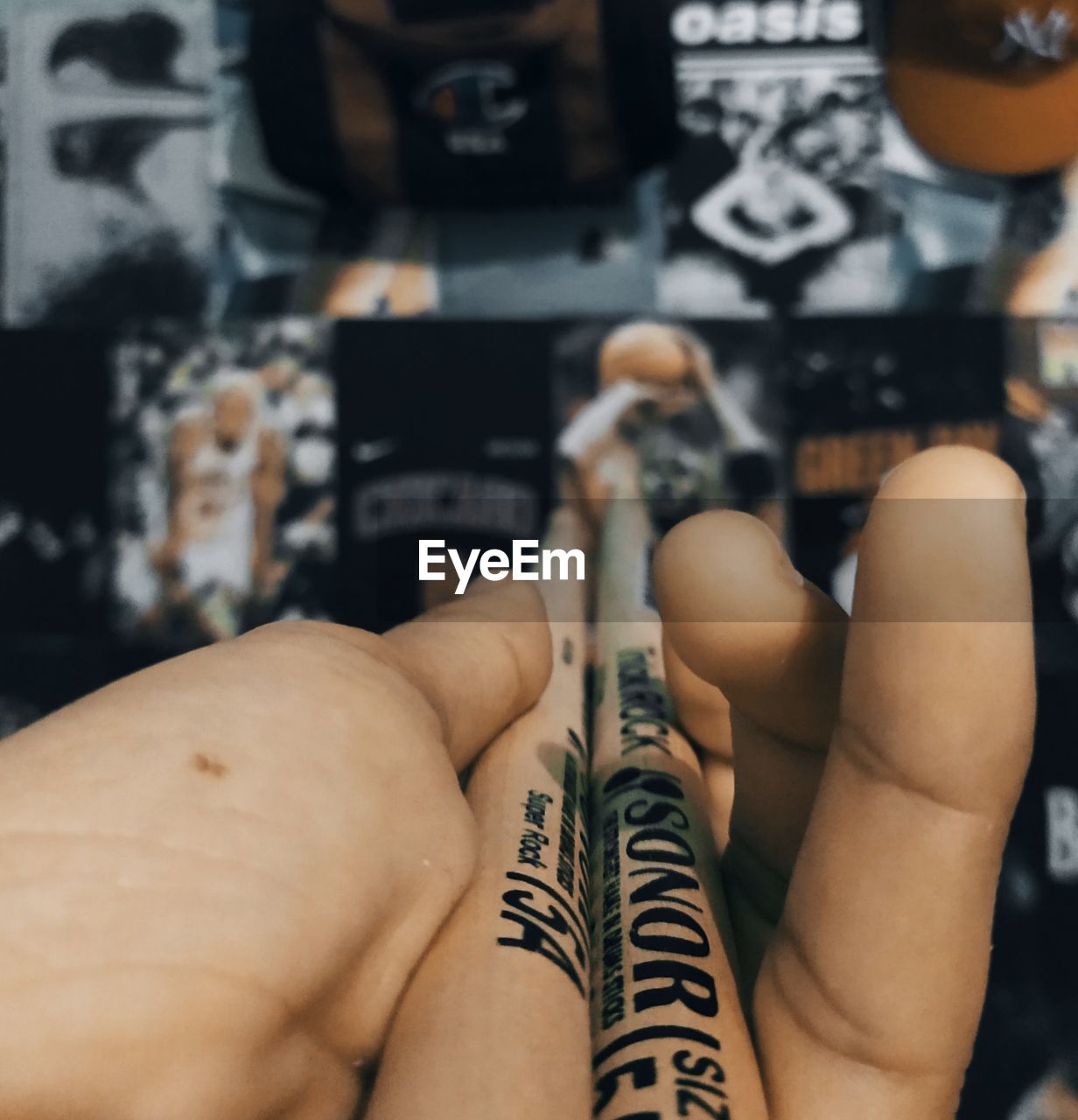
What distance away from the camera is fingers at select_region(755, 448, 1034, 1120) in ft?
0.66

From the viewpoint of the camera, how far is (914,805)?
213 millimetres

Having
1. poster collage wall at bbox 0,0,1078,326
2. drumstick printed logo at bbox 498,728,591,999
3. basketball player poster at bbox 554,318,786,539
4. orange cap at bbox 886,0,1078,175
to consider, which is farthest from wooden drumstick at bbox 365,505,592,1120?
orange cap at bbox 886,0,1078,175

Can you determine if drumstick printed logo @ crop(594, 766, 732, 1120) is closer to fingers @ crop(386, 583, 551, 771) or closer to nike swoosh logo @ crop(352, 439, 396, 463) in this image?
fingers @ crop(386, 583, 551, 771)

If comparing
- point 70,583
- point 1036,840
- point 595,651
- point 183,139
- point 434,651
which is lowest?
point 1036,840

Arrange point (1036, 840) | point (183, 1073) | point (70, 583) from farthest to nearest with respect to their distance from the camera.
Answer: point (70, 583) → point (1036, 840) → point (183, 1073)

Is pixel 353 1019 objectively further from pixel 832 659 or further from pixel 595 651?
pixel 595 651

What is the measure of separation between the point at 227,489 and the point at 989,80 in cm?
77

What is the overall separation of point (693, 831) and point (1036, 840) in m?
0.53

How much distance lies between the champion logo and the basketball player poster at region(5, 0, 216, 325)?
73cm

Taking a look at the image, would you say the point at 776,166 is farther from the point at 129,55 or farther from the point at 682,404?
the point at 129,55

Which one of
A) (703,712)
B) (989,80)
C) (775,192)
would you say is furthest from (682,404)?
(703,712)

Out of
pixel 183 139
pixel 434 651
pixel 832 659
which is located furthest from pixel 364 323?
pixel 832 659

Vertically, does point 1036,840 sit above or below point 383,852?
below

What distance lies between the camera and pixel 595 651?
528 millimetres
